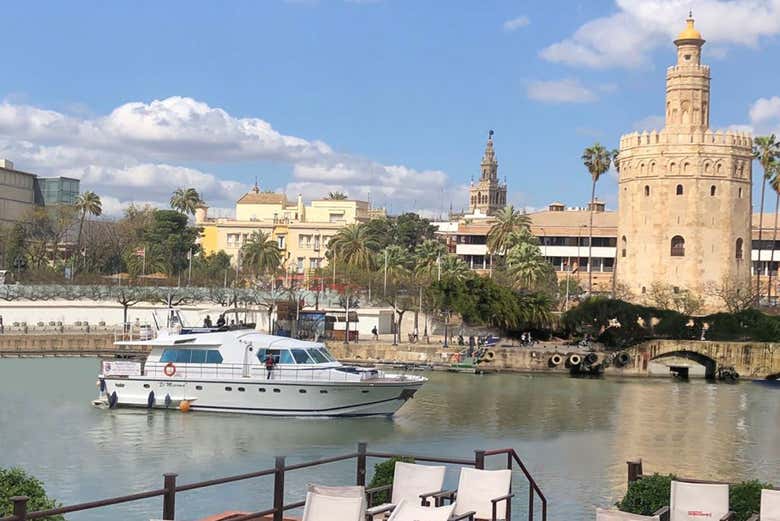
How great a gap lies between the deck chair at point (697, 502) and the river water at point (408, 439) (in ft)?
28.8

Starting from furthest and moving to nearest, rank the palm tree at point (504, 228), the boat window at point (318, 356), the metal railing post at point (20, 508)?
the palm tree at point (504, 228) → the boat window at point (318, 356) → the metal railing post at point (20, 508)

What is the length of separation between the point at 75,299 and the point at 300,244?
1866 inches

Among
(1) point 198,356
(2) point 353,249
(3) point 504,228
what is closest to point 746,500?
(1) point 198,356

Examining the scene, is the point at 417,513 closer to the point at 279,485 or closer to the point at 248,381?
the point at 279,485

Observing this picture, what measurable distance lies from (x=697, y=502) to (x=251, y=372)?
25.9 m

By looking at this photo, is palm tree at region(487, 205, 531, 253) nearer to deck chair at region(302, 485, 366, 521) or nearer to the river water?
the river water

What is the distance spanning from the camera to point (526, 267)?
85.9 metres

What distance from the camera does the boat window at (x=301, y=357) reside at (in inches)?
1564

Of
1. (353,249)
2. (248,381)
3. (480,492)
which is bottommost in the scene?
(248,381)

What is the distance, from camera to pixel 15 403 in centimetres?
4225

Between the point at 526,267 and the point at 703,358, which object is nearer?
the point at 703,358

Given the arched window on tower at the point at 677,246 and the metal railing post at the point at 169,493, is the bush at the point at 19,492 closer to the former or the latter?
the metal railing post at the point at 169,493

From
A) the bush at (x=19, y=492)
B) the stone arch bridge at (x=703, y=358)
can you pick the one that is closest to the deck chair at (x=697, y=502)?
the bush at (x=19, y=492)

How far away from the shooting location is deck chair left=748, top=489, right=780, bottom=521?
49.5 feet
